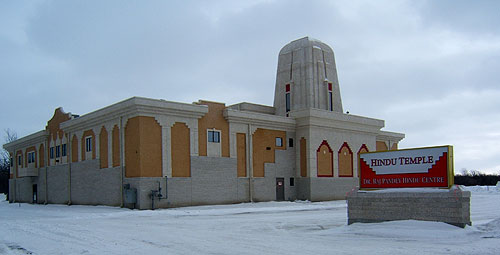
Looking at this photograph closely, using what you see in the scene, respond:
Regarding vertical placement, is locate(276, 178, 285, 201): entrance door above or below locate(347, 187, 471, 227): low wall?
below

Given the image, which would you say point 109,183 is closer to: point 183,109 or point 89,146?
point 89,146

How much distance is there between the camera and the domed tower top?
43.9 metres

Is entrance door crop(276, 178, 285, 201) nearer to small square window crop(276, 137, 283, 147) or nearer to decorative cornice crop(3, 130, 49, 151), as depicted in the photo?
small square window crop(276, 137, 283, 147)

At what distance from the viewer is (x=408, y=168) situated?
53.2 feet

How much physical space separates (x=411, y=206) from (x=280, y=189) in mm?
23515

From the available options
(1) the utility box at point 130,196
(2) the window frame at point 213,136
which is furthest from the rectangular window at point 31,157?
(2) the window frame at point 213,136

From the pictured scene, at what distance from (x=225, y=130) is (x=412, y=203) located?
68.5 feet

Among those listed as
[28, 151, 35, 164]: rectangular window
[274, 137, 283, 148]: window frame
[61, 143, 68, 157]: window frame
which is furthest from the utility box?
[28, 151, 35, 164]: rectangular window

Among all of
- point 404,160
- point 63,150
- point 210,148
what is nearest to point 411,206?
point 404,160

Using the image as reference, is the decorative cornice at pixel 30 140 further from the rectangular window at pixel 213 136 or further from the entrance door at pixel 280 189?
the entrance door at pixel 280 189

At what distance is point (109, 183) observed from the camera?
33250 mm

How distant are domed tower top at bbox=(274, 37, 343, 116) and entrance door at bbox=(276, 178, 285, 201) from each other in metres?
7.41

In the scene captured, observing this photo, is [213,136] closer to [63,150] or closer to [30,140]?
[63,150]

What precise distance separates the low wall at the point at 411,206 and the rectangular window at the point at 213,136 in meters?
18.0
